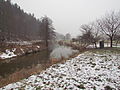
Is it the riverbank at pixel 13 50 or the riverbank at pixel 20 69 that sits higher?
the riverbank at pixel 13 50

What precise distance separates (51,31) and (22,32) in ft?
96.5

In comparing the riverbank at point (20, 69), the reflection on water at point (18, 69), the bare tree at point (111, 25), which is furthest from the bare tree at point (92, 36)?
the reflection on water at point (18, 69)

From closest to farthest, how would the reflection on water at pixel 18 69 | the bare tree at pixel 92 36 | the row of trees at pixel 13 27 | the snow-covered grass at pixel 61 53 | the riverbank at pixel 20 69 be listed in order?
the riverbank at pixel 20 69, the reflection on water at pixel 18 69, the snow-covered grass at pixel 61 53, the bare tree at pixel 92 36, the row of trees at pixel 13 27

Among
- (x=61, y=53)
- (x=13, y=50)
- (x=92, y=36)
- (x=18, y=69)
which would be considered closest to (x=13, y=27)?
(x=13, y=50)

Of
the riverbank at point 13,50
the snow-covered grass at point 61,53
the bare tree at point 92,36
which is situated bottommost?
the snow-covered grass at point 61,53

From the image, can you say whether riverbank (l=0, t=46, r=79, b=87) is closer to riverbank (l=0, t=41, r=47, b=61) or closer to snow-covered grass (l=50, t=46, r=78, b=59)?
snow-covered grass (l=50, t=46, r=78, b=59)

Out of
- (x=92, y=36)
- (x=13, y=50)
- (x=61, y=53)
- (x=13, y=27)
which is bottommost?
(x=61, y=53)

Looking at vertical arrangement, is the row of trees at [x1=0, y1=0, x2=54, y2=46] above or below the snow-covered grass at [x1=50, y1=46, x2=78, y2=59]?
above

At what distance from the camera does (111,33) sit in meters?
20.2

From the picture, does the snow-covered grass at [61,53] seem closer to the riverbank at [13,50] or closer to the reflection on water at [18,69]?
the reflection on water at [18,69]

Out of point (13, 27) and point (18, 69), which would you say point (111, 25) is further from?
point (13, 27)

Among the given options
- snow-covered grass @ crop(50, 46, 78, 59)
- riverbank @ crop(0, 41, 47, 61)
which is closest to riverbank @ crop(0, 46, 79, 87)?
snow-covered grass @ crop(50, 46, 78, 59)

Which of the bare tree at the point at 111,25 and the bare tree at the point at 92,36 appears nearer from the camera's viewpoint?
the bare tree at the point at 111,25

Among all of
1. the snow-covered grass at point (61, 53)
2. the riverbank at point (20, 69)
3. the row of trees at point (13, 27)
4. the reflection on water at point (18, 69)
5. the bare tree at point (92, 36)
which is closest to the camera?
the riverbank at point (20, 69)
